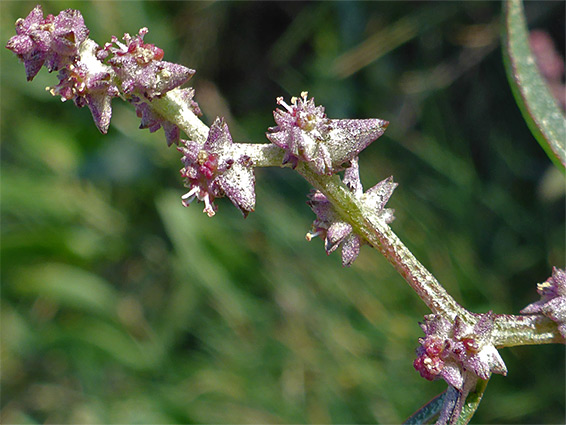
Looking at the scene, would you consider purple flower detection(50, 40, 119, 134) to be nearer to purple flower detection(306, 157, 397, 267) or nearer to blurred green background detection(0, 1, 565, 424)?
purple flower detection(306, 157, 397, 267)

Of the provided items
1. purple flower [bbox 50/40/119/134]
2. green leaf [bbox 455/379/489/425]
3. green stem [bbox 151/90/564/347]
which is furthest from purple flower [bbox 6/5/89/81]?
green leaf [bbox 455/379/489/425]

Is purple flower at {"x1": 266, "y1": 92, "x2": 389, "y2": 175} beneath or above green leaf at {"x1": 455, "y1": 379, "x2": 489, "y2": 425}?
above

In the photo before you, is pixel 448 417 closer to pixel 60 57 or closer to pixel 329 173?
pixel 329 173

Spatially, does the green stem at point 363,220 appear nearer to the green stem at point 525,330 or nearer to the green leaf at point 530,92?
the green stem at point 525,330

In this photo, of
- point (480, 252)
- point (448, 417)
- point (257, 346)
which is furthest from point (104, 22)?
point (448, 417)

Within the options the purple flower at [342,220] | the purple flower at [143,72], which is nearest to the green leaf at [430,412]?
the purple flower at [342,220]
